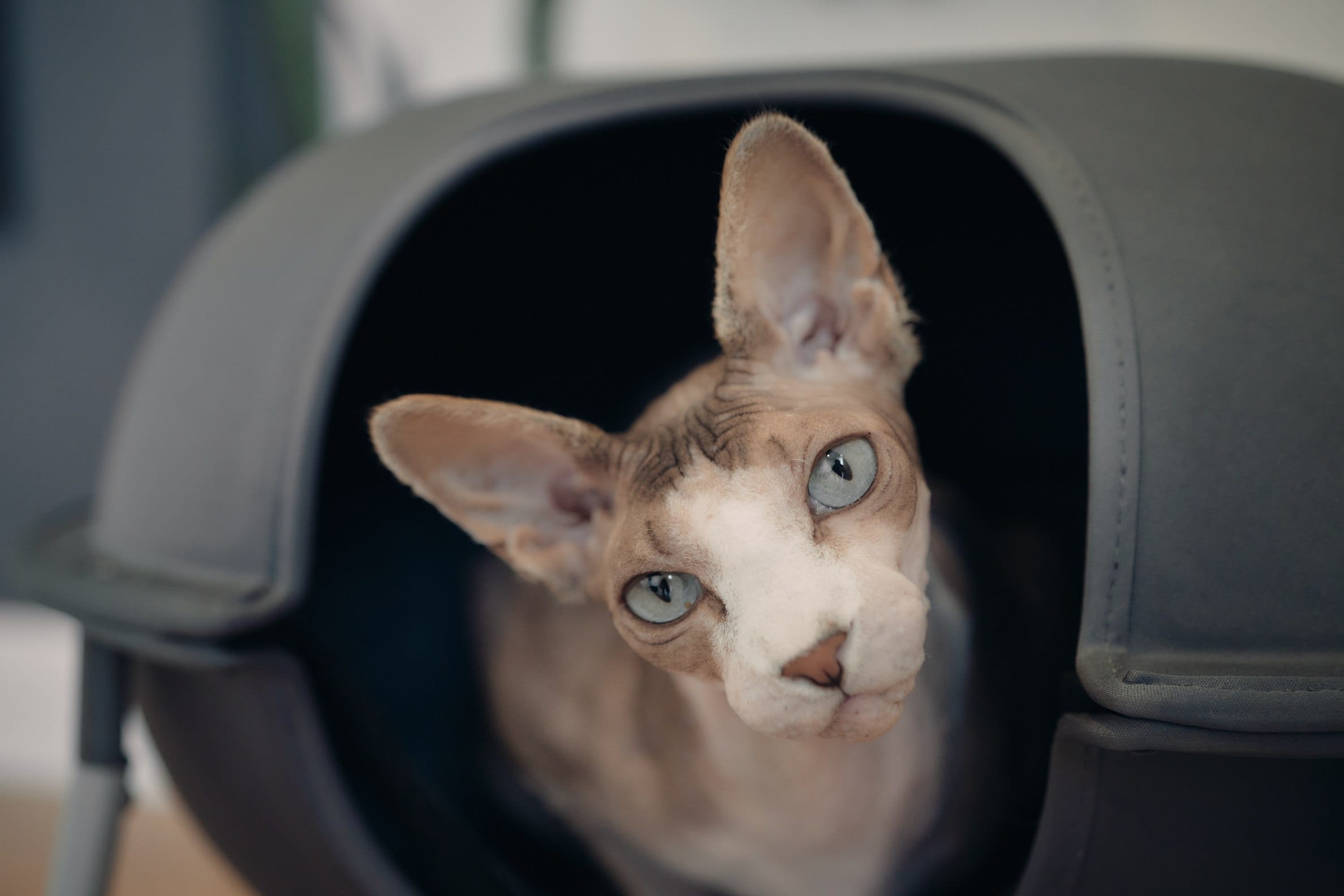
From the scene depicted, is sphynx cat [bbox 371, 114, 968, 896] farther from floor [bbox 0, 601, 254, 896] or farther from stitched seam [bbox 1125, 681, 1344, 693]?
floor [bbox 0, 601, 254, 896]

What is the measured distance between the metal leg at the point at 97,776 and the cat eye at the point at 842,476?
0.75 m

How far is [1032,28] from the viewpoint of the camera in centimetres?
140

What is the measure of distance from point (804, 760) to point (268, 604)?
46 centimetres

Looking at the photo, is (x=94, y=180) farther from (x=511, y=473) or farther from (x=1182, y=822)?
(x=1182, y=822)

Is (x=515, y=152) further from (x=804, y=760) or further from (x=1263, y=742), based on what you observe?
(x=1263, y=742)

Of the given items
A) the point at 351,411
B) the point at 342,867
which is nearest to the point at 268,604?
the point at 342,867

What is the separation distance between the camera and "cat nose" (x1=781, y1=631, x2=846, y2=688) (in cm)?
49

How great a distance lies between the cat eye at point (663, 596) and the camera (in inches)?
22.3

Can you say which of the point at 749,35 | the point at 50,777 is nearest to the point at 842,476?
the point at 749,35

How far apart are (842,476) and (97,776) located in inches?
32.0

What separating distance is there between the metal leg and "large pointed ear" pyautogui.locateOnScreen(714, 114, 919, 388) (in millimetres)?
721

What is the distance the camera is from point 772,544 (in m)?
0.52

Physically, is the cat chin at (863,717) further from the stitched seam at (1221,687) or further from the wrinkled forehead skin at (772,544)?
the stitched seam at (1221,687)

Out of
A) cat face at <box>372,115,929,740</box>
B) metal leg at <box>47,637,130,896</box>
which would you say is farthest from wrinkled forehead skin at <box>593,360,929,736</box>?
metal leg at <box>47,637,130,896</box>
